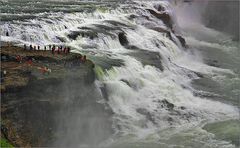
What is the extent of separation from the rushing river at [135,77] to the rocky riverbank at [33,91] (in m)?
1.08

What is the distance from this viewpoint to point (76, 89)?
830 inches

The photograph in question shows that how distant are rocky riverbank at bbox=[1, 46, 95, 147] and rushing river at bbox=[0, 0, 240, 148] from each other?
3.54ft

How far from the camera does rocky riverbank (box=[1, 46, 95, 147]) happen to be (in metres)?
18.2

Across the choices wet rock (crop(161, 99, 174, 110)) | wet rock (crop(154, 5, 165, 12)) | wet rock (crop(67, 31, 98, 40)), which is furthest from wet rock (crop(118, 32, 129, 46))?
wet rock (crop(154, 5, 165, 12))

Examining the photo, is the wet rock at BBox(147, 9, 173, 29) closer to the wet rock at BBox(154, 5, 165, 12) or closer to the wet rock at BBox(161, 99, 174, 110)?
the wet rock at BBox(154, 5, 165, 12)

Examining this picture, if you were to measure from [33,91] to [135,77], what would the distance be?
29.8ft

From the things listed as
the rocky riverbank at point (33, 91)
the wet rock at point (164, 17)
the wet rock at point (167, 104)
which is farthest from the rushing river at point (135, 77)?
the rocky riverbank at point (33, 91)

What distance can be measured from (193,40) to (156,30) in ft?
35.3

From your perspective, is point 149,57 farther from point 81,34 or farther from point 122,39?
point 81,34

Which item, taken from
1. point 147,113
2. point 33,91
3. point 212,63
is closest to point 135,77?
point 147,113

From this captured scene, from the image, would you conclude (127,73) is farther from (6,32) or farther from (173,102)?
(6,32)

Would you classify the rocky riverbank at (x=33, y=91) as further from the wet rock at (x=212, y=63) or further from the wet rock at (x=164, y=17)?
the wet rock at (x=164, y=17)

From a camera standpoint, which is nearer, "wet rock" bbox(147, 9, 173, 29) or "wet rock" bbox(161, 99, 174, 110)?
"wet rock" bbox(161, 99, 174, 110)

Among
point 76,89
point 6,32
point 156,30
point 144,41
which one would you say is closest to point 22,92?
point 76,89
